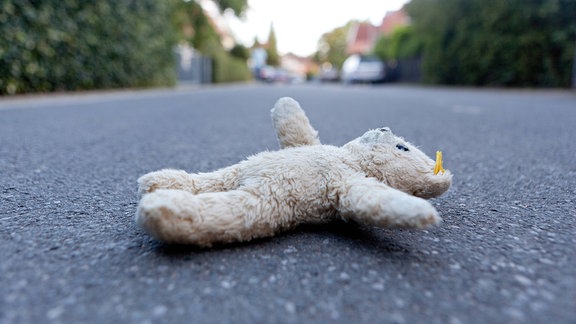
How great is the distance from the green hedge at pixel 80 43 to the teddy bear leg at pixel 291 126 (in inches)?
209

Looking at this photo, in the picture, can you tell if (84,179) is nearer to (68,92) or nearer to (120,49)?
(68,92)

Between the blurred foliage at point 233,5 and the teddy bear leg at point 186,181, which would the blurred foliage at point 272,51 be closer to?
the blurred foliage at point 233,5

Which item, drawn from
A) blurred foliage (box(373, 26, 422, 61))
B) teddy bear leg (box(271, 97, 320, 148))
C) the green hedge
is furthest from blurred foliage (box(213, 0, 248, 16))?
teddy bear leg (box(271, 97, 320, 148))

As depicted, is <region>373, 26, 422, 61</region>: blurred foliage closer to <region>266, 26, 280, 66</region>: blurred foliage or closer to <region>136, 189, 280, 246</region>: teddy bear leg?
<region>136, 189, 280, 246</region>: teddy bear leg

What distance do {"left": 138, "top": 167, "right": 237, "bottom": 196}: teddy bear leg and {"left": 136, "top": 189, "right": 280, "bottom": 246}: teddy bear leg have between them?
17cm

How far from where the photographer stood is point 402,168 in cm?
109

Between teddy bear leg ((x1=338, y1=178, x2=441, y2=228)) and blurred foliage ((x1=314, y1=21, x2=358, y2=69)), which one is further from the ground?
blurred foliage ((x1=314, y1=21, x2=358, y2=69))

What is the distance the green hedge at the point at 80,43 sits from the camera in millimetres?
5490

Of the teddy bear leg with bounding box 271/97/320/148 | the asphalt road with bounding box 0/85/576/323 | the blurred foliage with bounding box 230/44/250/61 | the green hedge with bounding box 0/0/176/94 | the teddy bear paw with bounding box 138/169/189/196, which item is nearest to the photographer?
the asphalt road with bounding box 0/85/576/323

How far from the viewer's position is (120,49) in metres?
8.48

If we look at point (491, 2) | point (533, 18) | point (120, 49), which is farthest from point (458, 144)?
point (491, 2)

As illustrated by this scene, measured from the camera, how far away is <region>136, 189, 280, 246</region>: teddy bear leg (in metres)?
0.83

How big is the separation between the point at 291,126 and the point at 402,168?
37cm

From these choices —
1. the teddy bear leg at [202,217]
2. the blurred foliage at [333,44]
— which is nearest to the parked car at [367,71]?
the teddy bear leg at [202,217]
